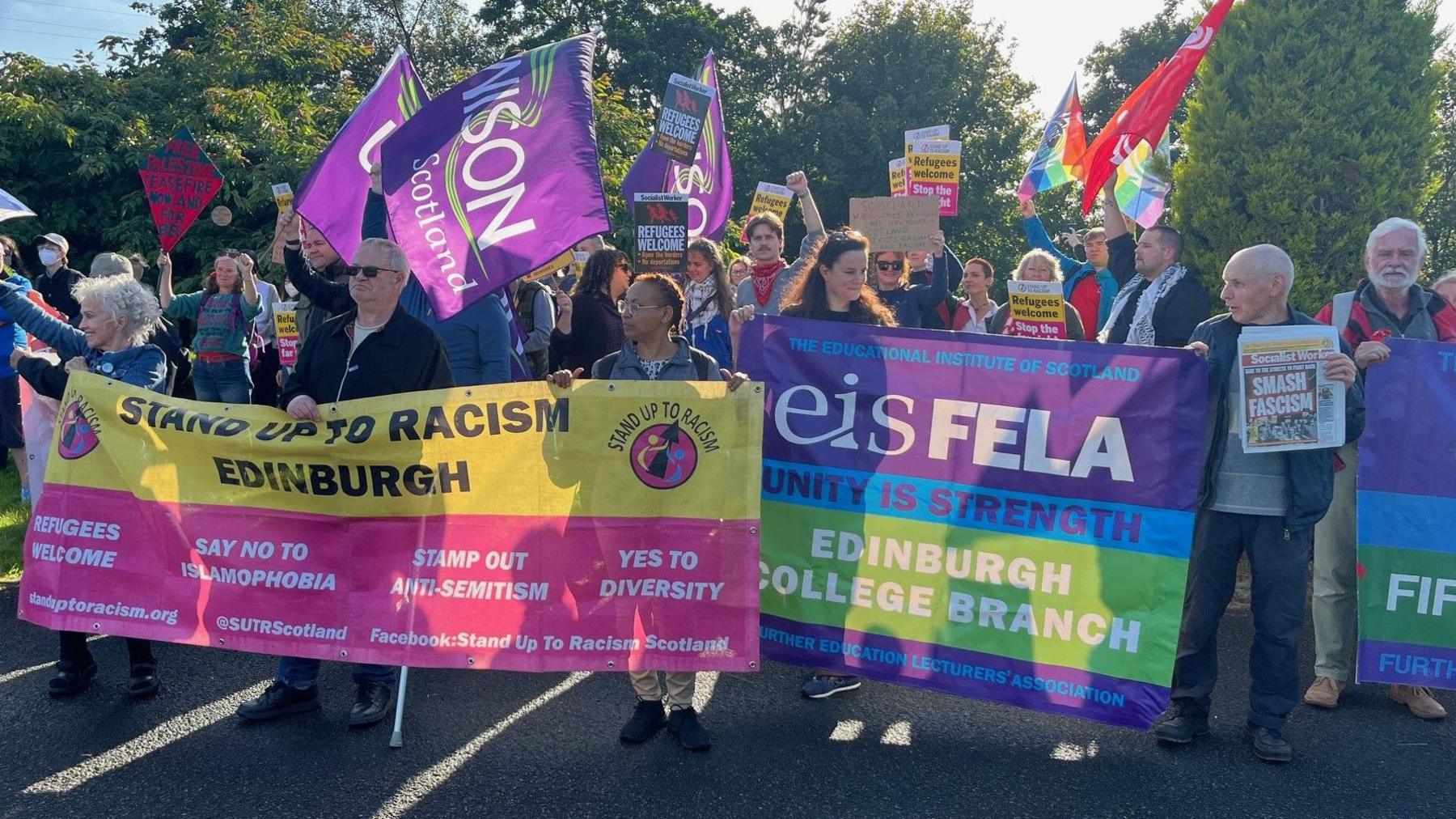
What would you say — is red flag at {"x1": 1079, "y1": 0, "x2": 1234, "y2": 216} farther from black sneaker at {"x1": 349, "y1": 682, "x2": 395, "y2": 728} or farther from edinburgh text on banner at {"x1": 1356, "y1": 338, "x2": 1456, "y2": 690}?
black sneaker at {"x1": 349, "y1": 682, "x2": 395, "y2": 728}

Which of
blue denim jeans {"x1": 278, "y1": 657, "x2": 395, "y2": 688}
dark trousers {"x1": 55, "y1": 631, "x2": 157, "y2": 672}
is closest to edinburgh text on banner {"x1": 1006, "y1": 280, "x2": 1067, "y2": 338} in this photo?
blue denim jeans {"x1": 278, "y1": 657, "x2": 395, "y2": 688}

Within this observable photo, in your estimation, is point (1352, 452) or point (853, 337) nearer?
point (853, 337)

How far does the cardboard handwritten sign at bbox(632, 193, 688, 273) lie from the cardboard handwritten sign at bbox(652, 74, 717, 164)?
4.29ft

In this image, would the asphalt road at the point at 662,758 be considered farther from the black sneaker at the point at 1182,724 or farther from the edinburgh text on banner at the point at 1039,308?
the edinburgh text on banner at the point at 1039,308

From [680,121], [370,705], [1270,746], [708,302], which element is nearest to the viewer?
[1270,746]

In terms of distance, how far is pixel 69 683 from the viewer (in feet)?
15.2

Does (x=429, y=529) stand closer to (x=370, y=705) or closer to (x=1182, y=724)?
(x=370, y=705)

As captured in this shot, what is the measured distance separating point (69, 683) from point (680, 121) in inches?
200

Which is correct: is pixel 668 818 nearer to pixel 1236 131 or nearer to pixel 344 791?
pixel 344 791

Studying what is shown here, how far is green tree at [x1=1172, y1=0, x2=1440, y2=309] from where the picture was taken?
8711 mm

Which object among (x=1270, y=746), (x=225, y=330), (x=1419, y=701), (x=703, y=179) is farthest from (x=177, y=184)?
(x=1419, y=701)

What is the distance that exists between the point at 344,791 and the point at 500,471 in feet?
4.11

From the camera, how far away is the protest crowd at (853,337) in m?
4.25

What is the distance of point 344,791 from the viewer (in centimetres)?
378
